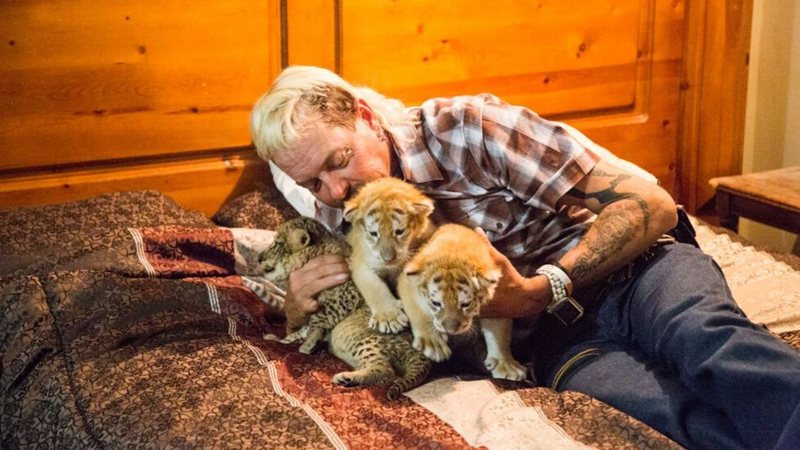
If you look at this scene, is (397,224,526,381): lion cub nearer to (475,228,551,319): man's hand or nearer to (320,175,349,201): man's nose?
(475,228,551,319): man's hand

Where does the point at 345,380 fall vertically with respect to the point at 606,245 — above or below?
below

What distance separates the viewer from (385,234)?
81.5 inches

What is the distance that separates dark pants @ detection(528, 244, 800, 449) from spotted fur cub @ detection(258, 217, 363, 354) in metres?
0.47

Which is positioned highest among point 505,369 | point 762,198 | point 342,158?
point 342,158

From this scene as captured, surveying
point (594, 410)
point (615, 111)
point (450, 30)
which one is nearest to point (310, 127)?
point (594, 410)

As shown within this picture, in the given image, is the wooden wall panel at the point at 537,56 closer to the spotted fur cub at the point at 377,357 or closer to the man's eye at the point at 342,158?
the man's eye at the point at 342,158

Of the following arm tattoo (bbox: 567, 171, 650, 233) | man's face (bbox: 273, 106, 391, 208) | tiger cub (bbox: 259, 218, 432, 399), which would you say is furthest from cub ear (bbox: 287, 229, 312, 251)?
arm tattoo (bbox: 567, 171, 650, 233)

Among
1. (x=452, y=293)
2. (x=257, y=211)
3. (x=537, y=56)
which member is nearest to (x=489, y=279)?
(x=452, y=293)

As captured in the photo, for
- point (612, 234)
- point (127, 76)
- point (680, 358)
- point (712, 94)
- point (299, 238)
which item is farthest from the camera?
point (712, 94)

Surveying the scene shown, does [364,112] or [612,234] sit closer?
[612,234]

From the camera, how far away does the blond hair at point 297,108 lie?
216cm

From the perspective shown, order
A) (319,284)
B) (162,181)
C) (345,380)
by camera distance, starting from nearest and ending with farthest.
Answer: (345,380)
(319,284)
(162,181)

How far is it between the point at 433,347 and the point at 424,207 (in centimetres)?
31

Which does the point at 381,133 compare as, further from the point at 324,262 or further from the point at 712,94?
the point at 712,94
